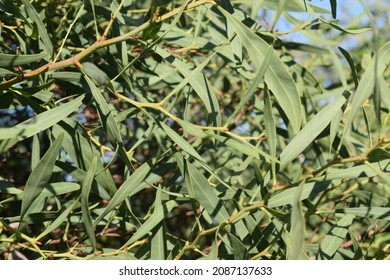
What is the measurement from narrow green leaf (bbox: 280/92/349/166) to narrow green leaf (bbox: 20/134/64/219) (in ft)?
0.97

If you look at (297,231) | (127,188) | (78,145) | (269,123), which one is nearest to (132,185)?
(127,188)

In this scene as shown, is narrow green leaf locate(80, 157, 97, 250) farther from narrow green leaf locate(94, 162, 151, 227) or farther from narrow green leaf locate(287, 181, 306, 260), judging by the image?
narrow green leaf locate(287, 181, 306, 260)

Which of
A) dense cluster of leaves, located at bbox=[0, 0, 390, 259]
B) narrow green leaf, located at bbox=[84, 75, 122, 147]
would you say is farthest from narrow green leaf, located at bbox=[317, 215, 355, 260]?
narrow green leaf, located at bbox=[84, 75, 122, 147]

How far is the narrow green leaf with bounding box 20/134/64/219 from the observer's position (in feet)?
2.64

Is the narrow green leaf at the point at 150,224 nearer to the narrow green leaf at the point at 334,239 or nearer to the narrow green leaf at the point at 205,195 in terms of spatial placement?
the narrow green leaf at the point at 205,195

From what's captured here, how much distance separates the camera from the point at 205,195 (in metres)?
0.92

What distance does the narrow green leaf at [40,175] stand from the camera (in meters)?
0.80

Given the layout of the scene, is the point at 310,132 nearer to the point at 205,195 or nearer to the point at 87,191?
the point at 205,195

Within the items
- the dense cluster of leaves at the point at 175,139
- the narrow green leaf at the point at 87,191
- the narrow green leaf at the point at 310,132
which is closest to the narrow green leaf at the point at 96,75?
the dense cluster of leaves at the point at 175,139

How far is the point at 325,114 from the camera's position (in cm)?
85

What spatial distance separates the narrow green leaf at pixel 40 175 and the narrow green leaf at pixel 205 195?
0.20 meters
